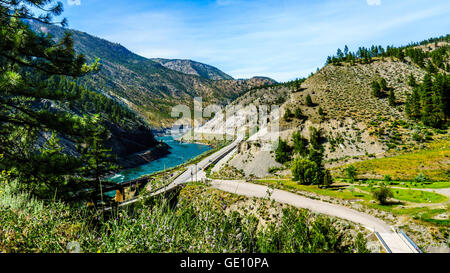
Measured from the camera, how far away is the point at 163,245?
3.76 m

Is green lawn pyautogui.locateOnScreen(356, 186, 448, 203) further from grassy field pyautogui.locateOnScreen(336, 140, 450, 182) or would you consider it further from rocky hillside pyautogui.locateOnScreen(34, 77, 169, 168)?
rocky hillside pyautogui.locateOnScreen(34, 77, 169, 168)

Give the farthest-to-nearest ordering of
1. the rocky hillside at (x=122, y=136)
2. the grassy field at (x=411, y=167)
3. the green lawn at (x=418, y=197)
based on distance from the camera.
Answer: the rocky hillside at (x=122, y=136)
the grassy field at (x=411, y=167)
the green lawn at (x=418, y=197)

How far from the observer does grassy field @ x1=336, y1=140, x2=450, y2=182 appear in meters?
36.0

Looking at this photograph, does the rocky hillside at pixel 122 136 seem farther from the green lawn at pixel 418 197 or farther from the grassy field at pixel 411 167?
the green lawn at pixel 418 197

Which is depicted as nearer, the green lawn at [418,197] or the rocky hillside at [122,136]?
the green lawn at [418,197]

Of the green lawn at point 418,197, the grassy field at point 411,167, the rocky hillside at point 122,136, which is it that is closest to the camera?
the green lawn at point 418,197

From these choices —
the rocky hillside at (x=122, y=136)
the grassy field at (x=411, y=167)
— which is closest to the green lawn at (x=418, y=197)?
the grassy field at (x=411, y=167)

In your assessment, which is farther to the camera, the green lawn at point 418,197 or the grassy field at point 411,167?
the grassy field at point 411,167

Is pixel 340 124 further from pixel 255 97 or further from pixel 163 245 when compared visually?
pixel 255 97

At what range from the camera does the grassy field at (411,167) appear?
36.0m

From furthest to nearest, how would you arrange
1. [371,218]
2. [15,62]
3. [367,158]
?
1. [367,158]
2. [371,218]
3. [15,62]

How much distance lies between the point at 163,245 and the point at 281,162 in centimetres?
5772

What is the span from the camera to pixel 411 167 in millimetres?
39688
